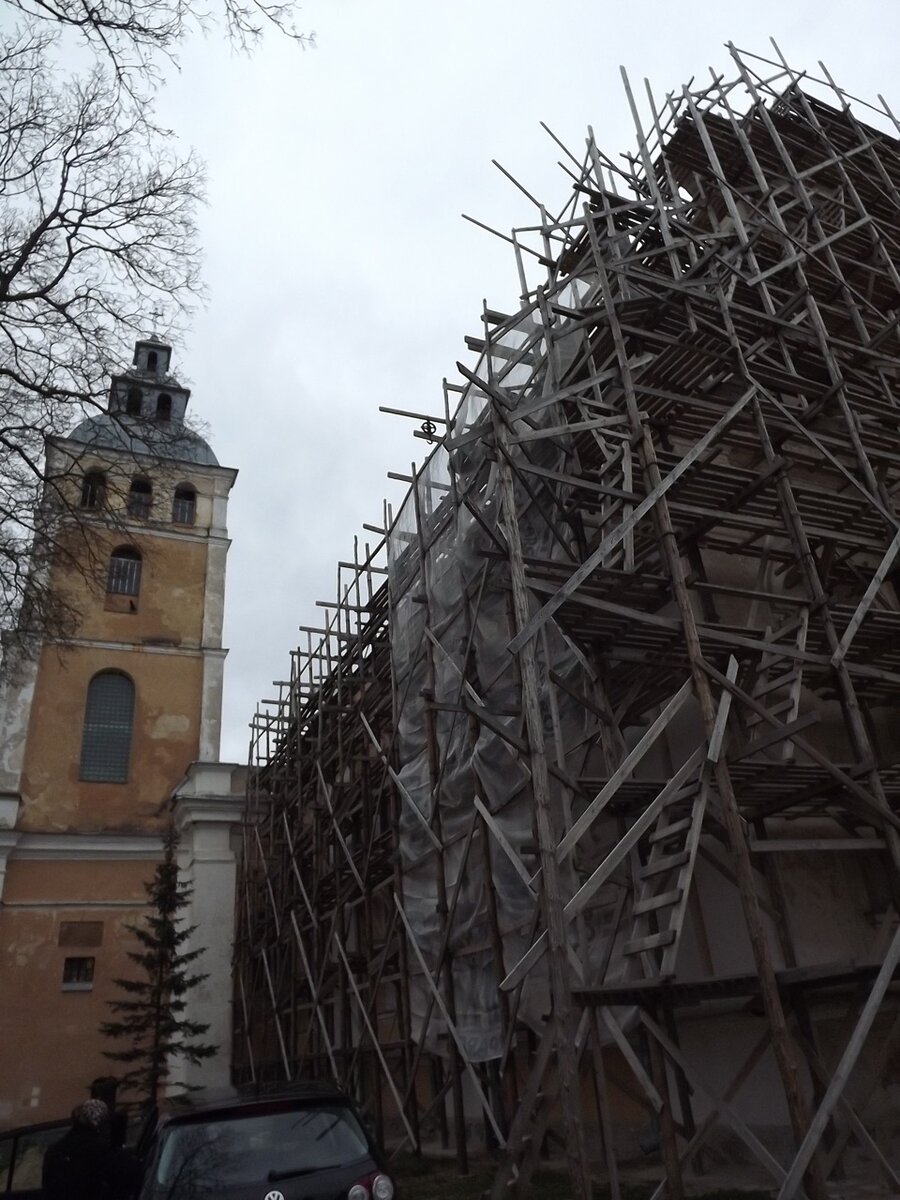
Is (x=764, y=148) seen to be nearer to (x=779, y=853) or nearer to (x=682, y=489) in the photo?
(x=682, y=489)

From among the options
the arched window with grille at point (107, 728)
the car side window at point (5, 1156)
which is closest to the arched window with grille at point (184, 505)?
the arched window with grille at point (107, 728)

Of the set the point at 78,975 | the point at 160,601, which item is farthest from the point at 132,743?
the point at 78,975

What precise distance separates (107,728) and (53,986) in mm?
5884

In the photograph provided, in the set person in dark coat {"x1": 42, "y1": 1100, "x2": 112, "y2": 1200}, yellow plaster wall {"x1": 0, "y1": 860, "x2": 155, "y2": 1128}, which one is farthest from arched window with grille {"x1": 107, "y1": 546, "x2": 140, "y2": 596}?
person in dark coat {"x1": 42, "y1": 1100, "x2": 112, "y2": 1200}

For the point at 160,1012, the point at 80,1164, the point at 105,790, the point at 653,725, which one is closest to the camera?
the point at 80,1164

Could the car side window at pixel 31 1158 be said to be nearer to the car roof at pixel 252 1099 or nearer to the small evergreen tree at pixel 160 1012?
the car roof at pixel 252 1099

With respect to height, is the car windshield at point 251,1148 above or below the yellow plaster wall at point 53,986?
below

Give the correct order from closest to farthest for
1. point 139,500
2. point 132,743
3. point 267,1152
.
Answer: point 267,1152, point 139,500, point 132,743

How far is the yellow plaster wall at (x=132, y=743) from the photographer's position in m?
20.5

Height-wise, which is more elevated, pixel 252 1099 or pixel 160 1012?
pixel 160 1012

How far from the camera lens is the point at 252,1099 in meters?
5.23

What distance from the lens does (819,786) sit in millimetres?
7203

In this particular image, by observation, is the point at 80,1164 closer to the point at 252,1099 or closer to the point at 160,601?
the point at 252,1099

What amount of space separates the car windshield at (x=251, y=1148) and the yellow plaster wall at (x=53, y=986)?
15198mm
